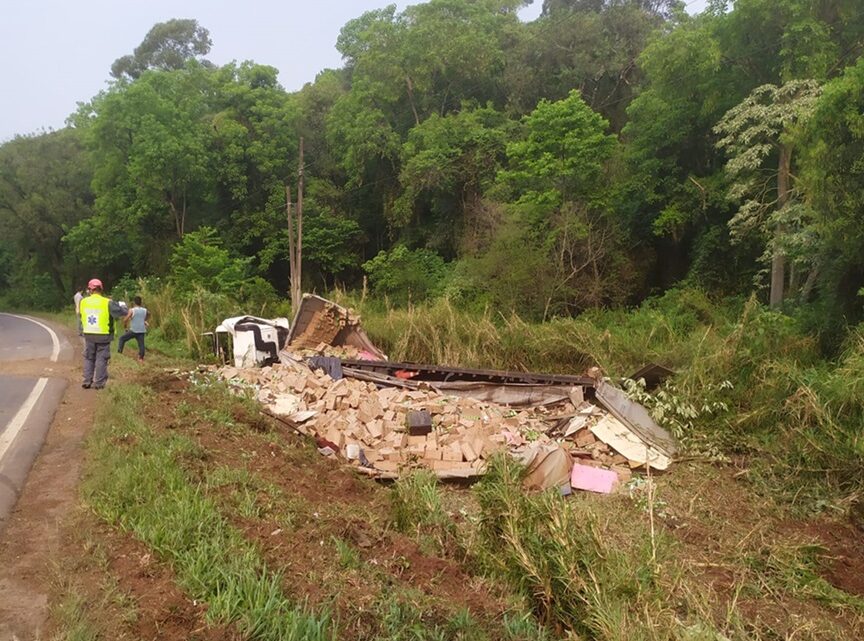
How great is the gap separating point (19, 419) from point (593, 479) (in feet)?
24.3

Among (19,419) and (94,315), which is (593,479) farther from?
(19,419)

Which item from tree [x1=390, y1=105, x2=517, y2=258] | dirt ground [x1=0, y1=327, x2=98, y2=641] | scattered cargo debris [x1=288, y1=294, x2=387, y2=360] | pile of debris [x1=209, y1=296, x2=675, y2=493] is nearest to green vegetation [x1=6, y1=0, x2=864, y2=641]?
tree [x1=390, y1=105, x2=517, y2=258]

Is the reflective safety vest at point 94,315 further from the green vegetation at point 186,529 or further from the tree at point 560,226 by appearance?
the tree at point 560,226

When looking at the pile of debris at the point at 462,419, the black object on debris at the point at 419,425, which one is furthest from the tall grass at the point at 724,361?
the black object on debris at the point at 419,425

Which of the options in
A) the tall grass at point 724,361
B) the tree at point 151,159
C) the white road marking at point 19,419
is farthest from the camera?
the tree at point 151,159

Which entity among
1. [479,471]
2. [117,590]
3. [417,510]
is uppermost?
[117,590]

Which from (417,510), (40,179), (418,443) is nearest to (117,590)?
(417,510)

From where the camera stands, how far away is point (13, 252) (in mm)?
46375

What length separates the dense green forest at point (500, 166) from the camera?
50.8ft

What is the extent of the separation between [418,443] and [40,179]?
35.7 metres

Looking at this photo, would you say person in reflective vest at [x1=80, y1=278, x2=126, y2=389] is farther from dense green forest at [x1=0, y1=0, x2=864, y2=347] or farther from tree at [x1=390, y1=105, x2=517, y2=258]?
tree at [x1=390, y1=105, x2=517, y2=258]

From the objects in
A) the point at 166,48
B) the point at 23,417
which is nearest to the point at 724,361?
the point at 23,417

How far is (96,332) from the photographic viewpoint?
8.35m

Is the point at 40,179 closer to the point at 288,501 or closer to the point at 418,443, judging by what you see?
the point at 418,443
